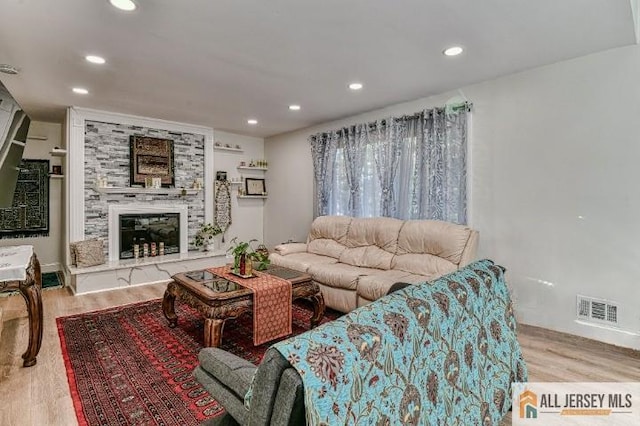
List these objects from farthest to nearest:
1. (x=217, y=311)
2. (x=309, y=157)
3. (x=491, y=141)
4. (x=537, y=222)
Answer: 1. (x=309, y=157)
2. (x=491, y=141)
3. (x=537, y=222)
4. (x=217, y=311)

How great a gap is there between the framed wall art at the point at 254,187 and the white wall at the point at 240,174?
9 cm

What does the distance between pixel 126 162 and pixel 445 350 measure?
5.13 m

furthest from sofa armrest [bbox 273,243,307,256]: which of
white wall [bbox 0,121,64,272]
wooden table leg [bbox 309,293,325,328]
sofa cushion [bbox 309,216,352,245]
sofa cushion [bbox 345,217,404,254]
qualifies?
white wall [bbox 0,121,64,272]

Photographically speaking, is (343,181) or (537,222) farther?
(343,181)

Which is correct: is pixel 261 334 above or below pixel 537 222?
below

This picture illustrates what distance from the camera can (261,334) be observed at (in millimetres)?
2799

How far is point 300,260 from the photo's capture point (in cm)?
423

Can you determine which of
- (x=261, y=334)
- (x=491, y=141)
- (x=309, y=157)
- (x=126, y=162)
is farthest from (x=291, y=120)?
(x=261, y=334)

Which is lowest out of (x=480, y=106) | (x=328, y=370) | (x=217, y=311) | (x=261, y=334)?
(x=261, y=334)

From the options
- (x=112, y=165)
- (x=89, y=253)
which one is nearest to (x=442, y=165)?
(x=112, y=165)

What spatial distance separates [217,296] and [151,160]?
3.44 m

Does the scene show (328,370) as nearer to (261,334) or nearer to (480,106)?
(261,334)

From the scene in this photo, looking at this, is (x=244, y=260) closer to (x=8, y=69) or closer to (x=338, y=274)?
(x=338, y=274)

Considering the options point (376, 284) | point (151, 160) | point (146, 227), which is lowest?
point (376, 284)
